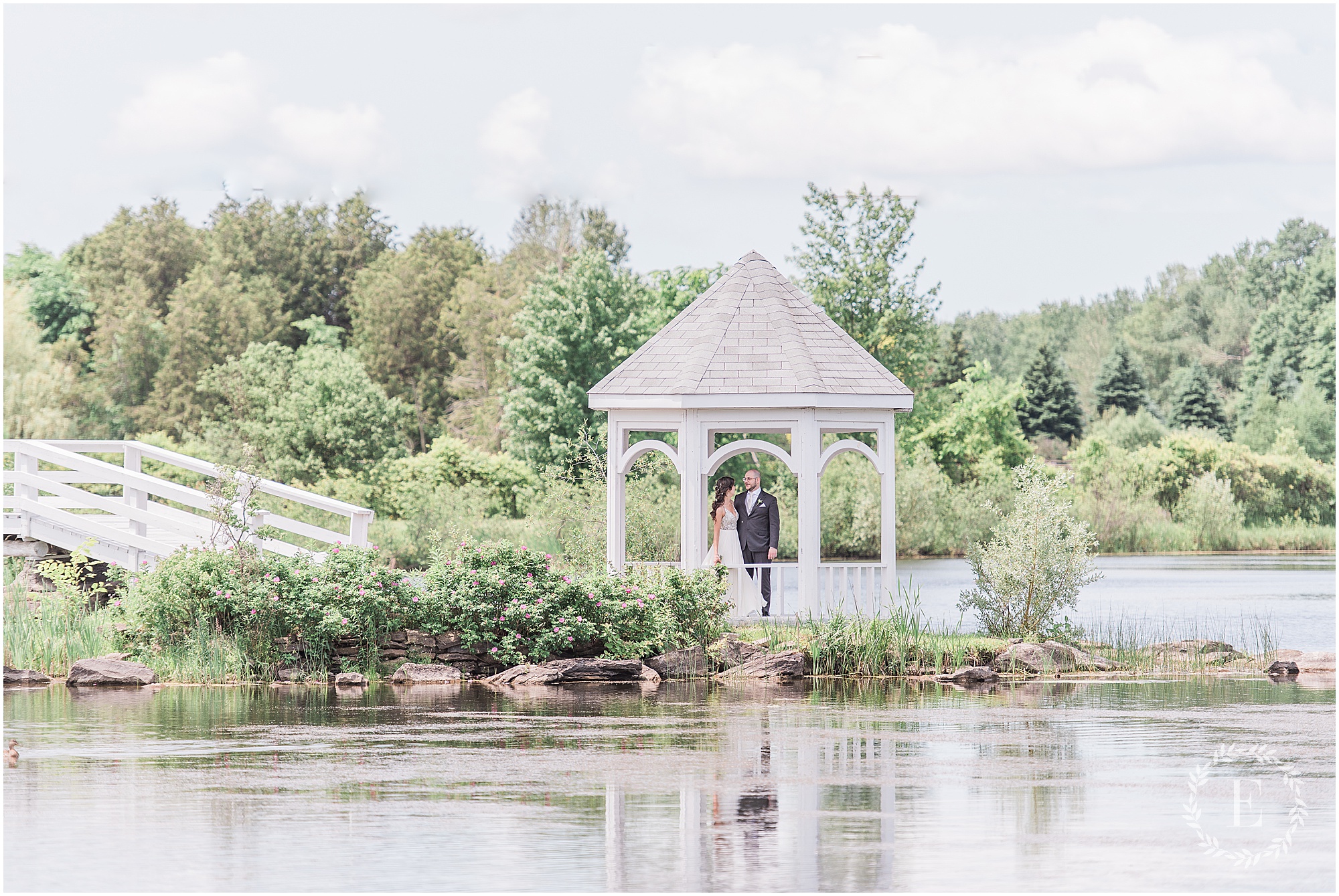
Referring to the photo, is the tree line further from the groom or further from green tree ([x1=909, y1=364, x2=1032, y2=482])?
the groom

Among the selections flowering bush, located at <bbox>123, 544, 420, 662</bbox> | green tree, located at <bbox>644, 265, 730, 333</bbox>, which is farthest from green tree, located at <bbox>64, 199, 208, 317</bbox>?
flowering bush, located at <bbox>123, 544, 420, 662</bbox>

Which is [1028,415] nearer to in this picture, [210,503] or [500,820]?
[210,503]

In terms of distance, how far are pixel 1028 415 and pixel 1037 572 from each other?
1923 inches

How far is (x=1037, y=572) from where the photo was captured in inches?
790

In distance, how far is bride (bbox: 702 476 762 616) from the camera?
2053 centimetres

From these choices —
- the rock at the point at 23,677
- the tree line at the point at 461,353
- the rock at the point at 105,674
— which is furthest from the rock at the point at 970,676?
the tree line at the point at 461,353

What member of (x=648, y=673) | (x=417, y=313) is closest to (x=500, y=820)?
(x=648, y=673)

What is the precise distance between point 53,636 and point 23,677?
0.97 m

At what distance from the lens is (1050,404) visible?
223 feet

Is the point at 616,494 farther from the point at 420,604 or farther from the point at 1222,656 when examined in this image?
the point at 1222,656

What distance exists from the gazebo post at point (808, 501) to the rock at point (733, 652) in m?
1.18

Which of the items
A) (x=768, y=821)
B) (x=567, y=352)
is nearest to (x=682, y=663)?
(x=768, y=821)

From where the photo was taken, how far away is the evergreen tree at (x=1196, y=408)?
68.8 meters

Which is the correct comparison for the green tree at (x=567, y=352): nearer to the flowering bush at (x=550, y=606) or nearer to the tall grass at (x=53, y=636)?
the tall grass at (x=53, y=636)
